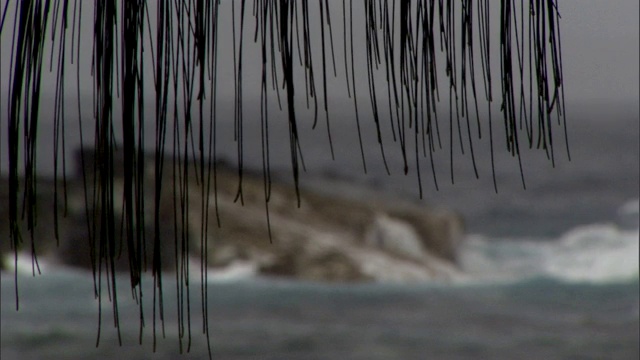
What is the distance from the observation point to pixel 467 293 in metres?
1.60

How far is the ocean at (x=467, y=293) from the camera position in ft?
5.02

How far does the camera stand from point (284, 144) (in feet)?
5.26

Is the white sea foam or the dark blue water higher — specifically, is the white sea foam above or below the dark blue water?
above

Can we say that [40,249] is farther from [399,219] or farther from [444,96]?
[444,96]

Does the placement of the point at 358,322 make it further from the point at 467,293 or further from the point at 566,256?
the point at 566,256

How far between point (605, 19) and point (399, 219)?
52cm

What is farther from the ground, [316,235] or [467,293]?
[316,235]

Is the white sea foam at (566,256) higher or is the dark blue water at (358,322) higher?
the white sea foam at (566,256)

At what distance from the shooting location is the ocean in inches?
60.2

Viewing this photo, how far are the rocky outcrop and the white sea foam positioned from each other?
5cm

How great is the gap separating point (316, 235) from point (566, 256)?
1.48 feet

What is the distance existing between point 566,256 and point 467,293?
0.62 feet

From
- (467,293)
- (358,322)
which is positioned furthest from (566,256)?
(358,322)

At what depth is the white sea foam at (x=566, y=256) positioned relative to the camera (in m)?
1.59
